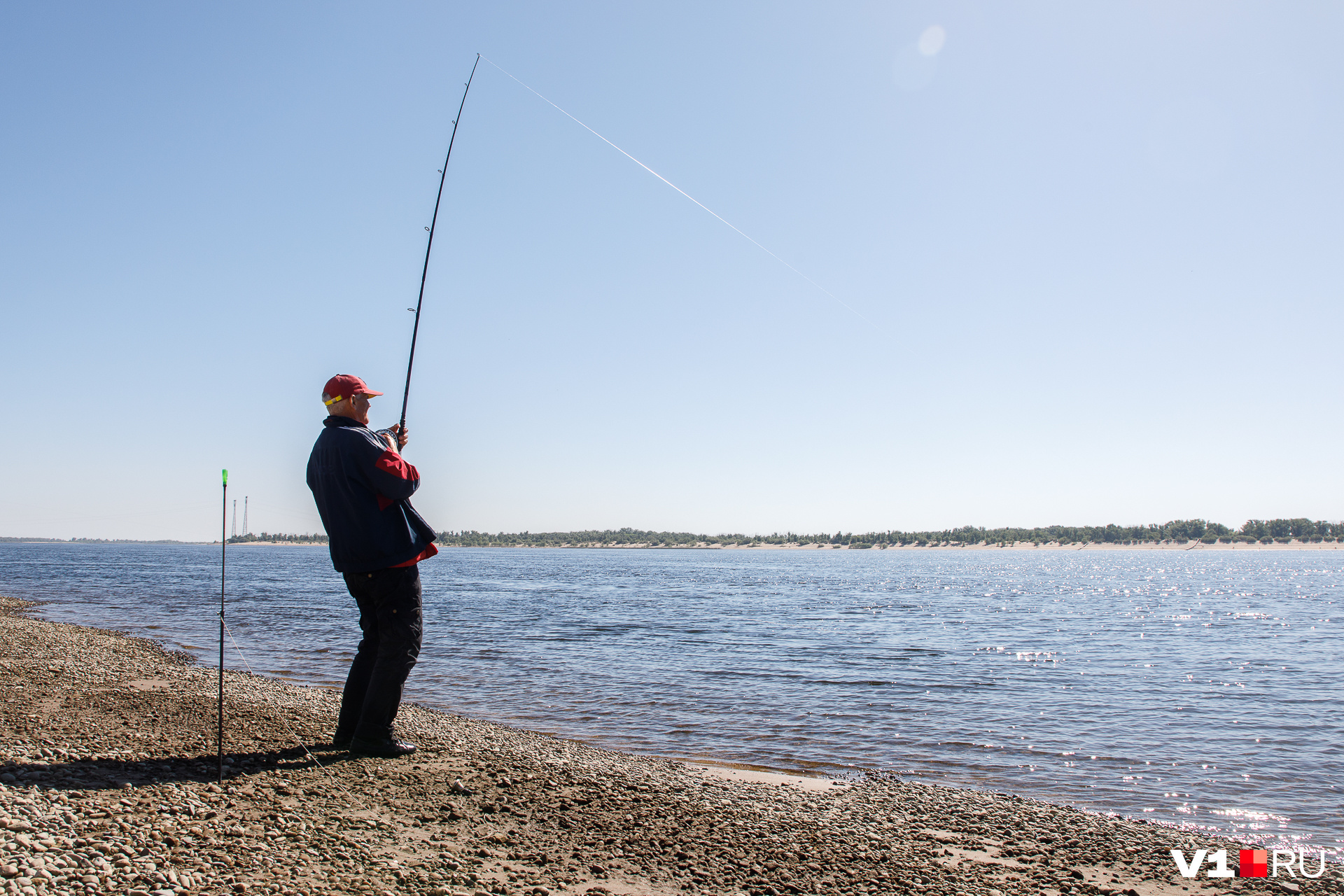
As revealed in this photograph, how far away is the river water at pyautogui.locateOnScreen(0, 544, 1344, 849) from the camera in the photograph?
745 centimetres

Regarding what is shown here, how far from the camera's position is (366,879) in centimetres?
350

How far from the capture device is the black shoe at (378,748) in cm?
545

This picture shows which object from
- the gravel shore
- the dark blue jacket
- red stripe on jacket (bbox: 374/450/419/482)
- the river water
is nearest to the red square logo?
the gravel shore

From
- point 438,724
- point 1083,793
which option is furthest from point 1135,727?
point 438,724

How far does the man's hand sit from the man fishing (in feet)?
0.08

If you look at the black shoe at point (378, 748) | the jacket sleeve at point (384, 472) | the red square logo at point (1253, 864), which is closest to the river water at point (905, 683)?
the red square logo at point (1253, 864)

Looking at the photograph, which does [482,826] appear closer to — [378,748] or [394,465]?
[378,748]

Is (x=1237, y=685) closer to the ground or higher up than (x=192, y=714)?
closer to the ground

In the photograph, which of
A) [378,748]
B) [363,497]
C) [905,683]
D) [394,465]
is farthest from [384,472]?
[905,683]

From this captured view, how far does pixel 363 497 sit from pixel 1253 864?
247 inches

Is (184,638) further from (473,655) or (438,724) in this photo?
(438,724)

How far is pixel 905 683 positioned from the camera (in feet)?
40.8

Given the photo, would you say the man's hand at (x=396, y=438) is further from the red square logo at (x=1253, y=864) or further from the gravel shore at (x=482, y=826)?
the red square logo at (x=1253, y=864)

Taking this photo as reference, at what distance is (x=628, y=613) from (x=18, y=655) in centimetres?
1630
